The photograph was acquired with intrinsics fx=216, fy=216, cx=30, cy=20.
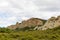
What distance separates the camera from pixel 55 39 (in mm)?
30656

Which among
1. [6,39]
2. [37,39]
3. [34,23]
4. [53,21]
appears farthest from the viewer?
[34,23]

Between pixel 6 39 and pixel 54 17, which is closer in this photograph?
pixel 6 39

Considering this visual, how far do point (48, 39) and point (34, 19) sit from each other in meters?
167

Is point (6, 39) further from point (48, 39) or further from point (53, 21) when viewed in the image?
point (53, 21)

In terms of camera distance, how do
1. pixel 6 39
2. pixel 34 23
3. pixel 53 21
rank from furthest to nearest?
pixel 34 23
pixel 53 21
pixel 6 39

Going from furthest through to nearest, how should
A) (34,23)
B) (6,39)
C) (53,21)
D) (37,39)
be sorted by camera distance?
(34,23) < (53,21) < (37,39) < (6,39)

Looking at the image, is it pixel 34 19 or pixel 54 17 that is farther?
pixel 34 19

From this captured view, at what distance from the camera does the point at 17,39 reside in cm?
2742

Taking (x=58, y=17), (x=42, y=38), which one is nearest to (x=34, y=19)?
(x=58, y=17)

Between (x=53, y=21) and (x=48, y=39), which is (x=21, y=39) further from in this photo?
(x=53, y=21)

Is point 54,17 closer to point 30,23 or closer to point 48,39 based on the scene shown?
point 30,23

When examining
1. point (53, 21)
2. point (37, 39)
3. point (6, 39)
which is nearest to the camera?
point (6, 39)

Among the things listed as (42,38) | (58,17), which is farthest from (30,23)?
(42,38)

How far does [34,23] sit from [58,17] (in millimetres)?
60608
